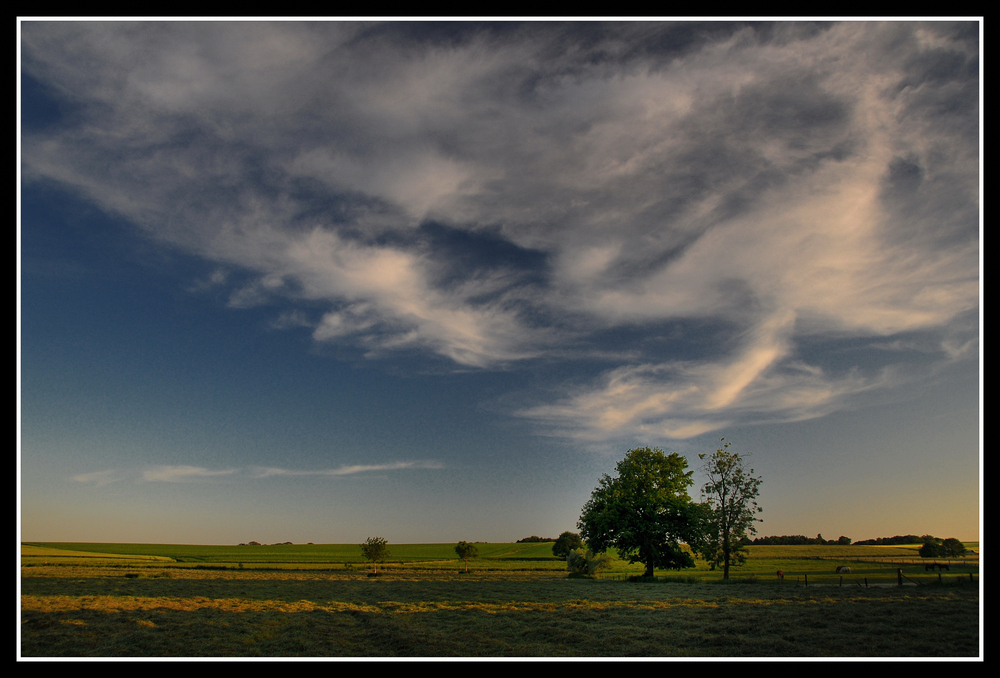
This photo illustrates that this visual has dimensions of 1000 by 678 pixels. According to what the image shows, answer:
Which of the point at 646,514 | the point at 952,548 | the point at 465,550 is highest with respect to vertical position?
the point at 646,514

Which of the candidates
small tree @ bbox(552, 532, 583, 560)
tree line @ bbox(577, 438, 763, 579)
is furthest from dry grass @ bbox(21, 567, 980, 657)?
small tree @ bbox(552, 532, 583, 560)

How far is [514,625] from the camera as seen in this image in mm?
21094

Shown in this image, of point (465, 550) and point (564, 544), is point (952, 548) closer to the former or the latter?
point (564, 544)

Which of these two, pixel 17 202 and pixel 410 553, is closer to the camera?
pixel 17 202

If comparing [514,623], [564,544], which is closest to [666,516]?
[514,623]

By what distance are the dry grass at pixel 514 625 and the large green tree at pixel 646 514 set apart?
17.7m

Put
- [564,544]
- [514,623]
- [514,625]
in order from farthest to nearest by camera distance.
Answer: [564,544] < [514,623] < [514,625]

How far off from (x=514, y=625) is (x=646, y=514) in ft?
109
